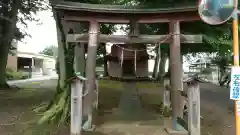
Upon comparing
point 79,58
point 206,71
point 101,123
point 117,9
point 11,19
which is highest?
point 11,19

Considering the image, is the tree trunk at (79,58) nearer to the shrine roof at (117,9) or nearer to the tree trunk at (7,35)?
the shrine roof at (117,9)

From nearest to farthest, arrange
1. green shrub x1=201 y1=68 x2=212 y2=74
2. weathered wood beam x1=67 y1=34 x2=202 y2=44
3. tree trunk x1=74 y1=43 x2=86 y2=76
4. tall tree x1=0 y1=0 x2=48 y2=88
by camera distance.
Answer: weathered wood beam x1=67 y1=34 x2=202 y2=44 → tree trunk x1=74 y1=43 x2=86 y2=76 → tall tree x1=0 y1=0 x2=48 y2=88 → green shrub x1=201 y1=68 x2=212 y2=74

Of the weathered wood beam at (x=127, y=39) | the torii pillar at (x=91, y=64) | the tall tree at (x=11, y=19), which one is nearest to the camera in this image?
the torii pillar at (x=91, y=64)

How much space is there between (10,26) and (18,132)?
32.4 ft

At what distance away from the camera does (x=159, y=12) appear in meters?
7.03

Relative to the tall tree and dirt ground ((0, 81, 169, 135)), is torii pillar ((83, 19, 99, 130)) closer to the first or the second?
dirt ground ((0, 81, 169, 135))

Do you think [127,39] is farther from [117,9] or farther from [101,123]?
[101,123]

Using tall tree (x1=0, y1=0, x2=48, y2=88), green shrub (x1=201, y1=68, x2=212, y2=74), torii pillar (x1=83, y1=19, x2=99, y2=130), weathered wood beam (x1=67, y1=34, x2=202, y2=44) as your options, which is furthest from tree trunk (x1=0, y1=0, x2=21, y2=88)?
green shrub (x1=201, y1=68, x2=212, y2=74)

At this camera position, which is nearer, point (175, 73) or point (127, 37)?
point (175, 73)

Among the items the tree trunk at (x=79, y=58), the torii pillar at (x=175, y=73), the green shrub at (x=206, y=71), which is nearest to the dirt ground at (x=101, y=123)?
the torii pillar at (x=175, y=73)

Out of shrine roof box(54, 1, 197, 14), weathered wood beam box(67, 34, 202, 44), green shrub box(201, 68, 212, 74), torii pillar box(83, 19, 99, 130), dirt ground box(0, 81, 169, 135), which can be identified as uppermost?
shrine roof box(54, 1, 197, 14)

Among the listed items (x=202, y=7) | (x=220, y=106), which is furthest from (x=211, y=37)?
(x=202, y=7)

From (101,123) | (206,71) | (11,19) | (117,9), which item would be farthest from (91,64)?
(206,71)

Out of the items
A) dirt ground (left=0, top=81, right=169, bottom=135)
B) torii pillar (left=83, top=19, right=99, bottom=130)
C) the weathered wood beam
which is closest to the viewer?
dirt ground (left=0, top=81, right=169, bottom=135)
